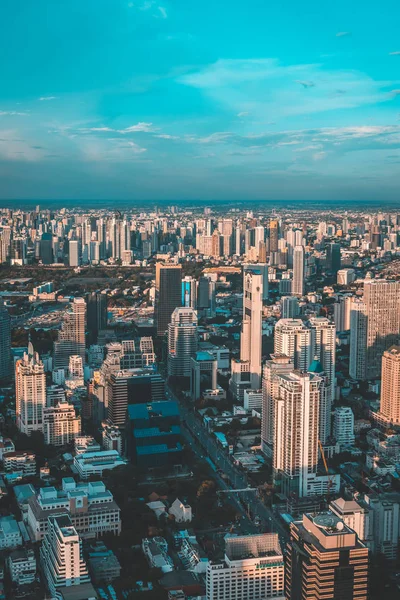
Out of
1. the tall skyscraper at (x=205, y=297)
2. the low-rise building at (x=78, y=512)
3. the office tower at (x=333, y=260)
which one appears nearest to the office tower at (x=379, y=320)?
the tall skyscraper at (x=205, y=297)

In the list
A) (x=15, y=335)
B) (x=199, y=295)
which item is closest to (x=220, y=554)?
(x=15, y=335)

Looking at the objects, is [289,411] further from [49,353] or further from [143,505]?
[49,353]

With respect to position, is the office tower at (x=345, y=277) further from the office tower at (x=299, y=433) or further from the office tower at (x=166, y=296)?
the office tower at (x=299, y=433)

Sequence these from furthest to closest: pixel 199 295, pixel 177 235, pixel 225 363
Result: 1. pixel 177 235
2. pixel 199 295
3. pixel 225 363

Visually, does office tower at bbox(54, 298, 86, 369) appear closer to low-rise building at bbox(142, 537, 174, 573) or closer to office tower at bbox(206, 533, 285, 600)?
low-rise building at bbox(142, 537, 174, 573)

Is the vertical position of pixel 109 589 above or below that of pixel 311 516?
below

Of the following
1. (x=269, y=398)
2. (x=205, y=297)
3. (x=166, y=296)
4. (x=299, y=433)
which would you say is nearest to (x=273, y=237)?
(x=205, y=297)

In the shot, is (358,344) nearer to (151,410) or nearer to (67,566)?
(151,410)
